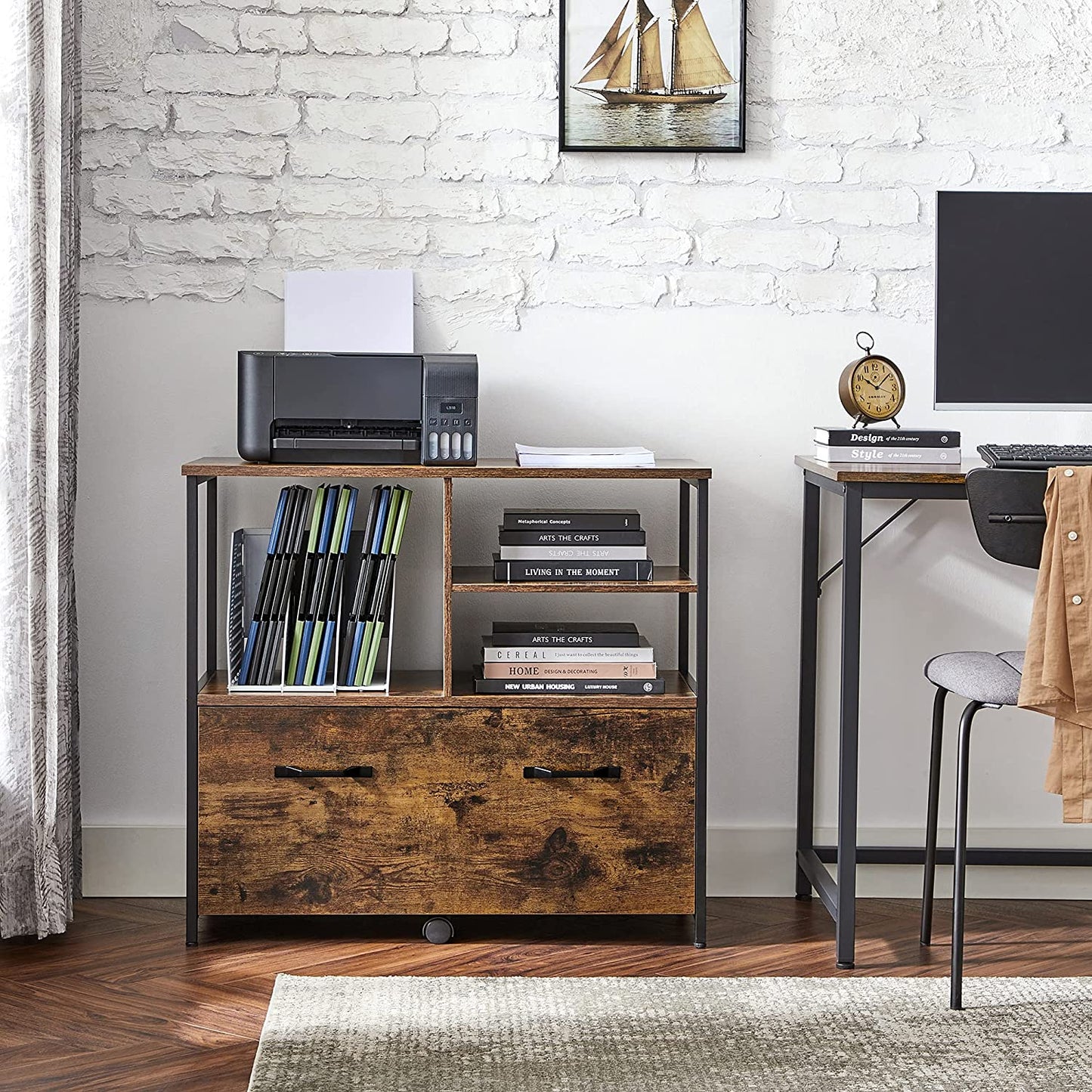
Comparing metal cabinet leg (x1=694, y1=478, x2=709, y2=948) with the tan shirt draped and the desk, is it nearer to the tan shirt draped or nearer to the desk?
the desk

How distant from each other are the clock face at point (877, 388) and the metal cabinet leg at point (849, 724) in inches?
14.3

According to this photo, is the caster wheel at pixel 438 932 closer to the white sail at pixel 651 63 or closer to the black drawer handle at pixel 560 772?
the black drawer handle at pixel 560 772

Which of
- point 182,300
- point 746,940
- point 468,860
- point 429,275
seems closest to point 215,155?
point 182,300

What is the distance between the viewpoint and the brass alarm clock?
8.18ft

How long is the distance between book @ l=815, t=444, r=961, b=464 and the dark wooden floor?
0.92m

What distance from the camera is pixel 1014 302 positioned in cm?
251

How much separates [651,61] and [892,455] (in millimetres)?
972

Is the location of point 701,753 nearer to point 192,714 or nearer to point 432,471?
point 432,471

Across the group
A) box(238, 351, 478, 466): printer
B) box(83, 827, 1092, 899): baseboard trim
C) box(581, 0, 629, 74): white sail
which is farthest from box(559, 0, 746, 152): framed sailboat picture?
box(83, 827, 1092, 899): baseboard trim

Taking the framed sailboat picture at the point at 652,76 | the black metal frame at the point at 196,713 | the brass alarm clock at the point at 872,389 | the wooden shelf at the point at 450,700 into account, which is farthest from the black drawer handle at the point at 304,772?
the framed sailboat picture at the point at 652,76

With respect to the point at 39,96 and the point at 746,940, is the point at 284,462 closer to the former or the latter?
the point at 39,96

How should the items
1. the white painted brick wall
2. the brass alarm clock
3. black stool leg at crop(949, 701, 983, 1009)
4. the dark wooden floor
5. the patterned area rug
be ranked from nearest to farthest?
the patterned area rug
the dark wooden floor
black stool leg at crop(949, 701, 983, 1009)
the brass alarm clock
the white painted brick wall

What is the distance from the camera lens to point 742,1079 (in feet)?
6.14

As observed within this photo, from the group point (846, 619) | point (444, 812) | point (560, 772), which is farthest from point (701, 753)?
point (444, 812)
